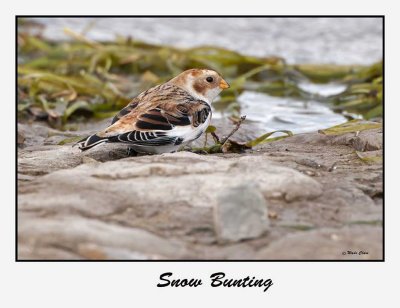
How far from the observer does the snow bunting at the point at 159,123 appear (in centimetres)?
580

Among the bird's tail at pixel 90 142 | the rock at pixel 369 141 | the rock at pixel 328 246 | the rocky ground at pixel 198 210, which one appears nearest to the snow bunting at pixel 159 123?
the bird's tail at pixel 90 142

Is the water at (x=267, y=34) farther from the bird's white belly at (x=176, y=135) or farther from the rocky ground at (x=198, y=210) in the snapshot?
the rocky ground at (x=198, y=210)

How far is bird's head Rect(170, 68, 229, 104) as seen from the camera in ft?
22.4

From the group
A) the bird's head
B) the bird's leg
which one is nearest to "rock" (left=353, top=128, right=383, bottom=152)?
the bird's head

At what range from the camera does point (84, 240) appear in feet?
13.8

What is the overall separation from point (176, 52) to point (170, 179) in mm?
6254

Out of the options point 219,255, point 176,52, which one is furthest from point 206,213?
point 176,52

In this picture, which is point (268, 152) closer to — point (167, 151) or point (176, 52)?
point (167, 151)

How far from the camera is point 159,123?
19.5 feet

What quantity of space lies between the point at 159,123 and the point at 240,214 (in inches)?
69.6

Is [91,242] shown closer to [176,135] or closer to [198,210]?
[198,210]

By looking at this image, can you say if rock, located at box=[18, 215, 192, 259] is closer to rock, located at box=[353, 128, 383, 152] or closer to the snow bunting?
the snow bunting

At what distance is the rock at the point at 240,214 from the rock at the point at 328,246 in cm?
13

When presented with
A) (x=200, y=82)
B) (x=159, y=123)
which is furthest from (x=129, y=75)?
(x=159, y=123)
